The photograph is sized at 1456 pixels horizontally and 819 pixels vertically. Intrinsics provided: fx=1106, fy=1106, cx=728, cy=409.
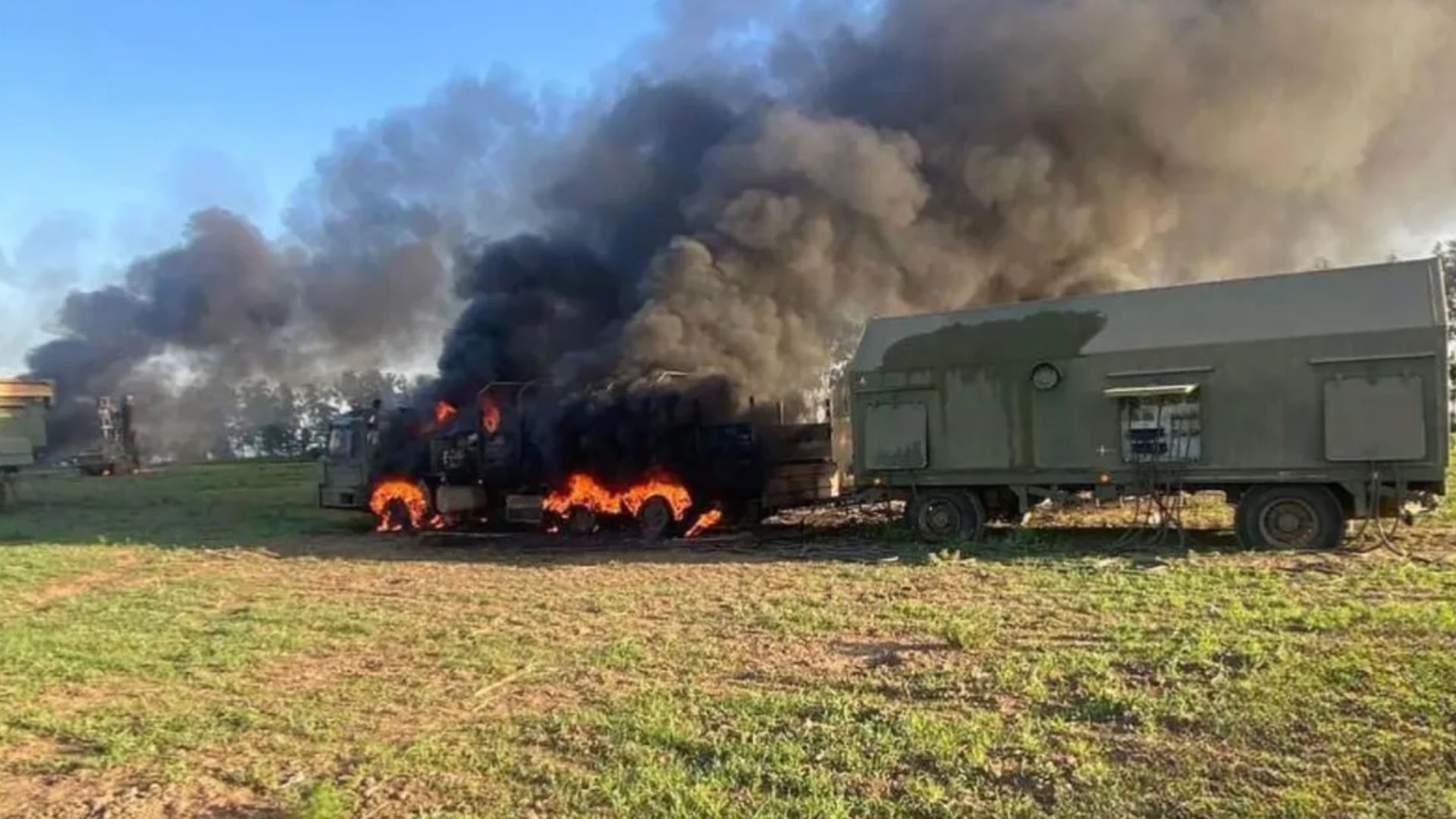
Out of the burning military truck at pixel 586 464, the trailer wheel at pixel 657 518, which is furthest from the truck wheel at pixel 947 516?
the trailer wheel at pixel 657 518

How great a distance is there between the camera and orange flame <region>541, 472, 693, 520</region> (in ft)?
62.8

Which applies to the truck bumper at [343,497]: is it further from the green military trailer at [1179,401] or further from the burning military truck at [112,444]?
the burning military truck at [112,444]

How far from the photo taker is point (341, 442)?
23.9 metres

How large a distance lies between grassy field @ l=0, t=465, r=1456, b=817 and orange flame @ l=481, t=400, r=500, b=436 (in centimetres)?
866

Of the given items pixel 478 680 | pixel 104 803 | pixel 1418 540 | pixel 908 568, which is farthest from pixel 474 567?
pixel 1418 540

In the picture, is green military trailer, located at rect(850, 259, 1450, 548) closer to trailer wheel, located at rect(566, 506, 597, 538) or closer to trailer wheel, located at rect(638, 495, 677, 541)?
trailer wheel, located at rect(638, 495, 677, 541)

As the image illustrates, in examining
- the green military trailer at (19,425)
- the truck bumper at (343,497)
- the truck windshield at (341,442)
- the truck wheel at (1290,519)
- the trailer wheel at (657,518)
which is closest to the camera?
the truck wheel at (1290,519)

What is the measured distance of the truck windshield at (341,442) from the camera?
23.7 meters

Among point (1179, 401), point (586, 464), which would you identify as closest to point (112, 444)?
point (586, 464)

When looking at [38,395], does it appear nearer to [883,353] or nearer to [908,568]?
[883,353]

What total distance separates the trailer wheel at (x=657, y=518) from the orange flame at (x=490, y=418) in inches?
176

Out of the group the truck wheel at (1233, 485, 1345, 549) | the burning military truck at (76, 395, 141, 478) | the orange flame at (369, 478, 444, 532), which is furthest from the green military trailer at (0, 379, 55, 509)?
the truck wheel at (1233, 485, 1345, 549)

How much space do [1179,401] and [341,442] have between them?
17.2 m

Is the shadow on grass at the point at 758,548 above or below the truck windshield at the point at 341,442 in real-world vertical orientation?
below
